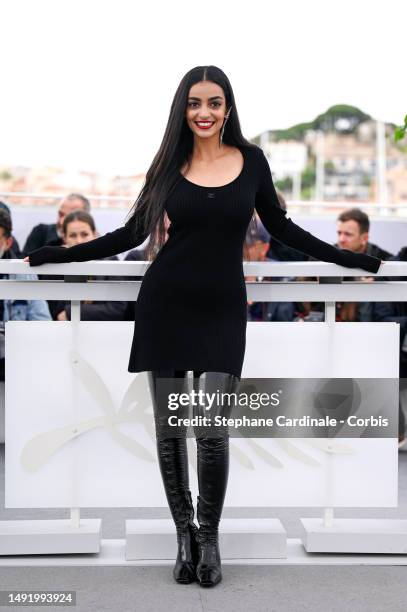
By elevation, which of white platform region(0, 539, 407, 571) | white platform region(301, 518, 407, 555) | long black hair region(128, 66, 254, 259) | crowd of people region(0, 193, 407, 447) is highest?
long black hair region(128, 66, 254, 259)

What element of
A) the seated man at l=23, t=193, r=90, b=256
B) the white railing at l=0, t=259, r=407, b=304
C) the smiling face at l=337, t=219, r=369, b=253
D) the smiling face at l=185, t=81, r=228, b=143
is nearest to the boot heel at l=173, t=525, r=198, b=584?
the white railing at l=0, t=259, r=407, b=304

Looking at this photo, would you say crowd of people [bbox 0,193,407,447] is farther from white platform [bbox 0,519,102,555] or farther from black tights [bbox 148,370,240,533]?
black tights [bbox 148,370,240,533]

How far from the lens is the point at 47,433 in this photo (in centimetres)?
371

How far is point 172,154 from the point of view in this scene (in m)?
3.52

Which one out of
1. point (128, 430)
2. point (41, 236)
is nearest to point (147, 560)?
point (128, 430)

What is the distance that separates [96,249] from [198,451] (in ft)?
2.64

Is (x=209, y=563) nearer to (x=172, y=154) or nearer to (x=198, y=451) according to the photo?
(x=198, y=451)

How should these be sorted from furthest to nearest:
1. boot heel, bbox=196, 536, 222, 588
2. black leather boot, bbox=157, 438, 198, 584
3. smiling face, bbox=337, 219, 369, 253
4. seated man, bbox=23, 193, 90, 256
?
seated man, bbox=23, 193, 90, 256
smiling face, bbox=337, 219, 369, 253
black leather boot, bbox=157, 438, 198, 584
boot heel, bbox=196, 536, 222, 588

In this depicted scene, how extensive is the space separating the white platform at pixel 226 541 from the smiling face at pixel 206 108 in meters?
1.47

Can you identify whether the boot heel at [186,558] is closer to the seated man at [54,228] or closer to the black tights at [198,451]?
the black tights at [198,451]

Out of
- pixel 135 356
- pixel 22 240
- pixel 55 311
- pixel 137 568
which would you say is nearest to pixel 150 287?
pixel 135 356

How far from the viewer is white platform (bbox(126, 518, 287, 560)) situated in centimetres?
370

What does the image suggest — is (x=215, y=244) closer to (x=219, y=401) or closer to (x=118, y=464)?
(x=219, y=401)

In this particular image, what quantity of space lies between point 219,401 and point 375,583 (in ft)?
2.77
